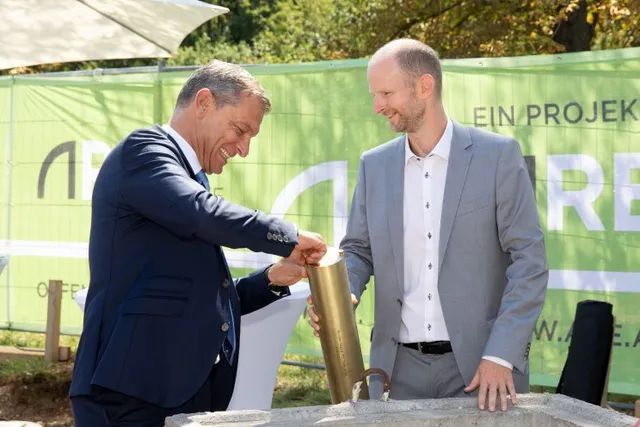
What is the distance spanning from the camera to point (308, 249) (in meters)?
3.08

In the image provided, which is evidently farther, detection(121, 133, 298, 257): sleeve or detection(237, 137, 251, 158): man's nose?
detection(237, 137, 251, 158): man's nose

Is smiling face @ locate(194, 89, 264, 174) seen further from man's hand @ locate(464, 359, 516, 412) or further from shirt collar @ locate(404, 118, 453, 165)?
man's hand @ locate(464, 359, 516, 412)

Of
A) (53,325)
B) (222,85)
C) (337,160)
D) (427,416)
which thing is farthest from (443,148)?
(53,325)

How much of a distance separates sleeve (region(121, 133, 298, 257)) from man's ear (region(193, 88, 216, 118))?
0.24 metres

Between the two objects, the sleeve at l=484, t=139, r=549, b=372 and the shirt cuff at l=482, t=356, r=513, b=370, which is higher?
the sleeve at l=484, t=139, r=549, b=372

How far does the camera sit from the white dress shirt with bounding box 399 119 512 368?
3.42 m

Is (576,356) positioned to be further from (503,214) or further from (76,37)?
(76,37)

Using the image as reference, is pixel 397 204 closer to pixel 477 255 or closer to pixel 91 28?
pixel 477 255

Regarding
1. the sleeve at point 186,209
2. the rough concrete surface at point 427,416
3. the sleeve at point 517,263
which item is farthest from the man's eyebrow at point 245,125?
the rough concrete surface at point 427,416

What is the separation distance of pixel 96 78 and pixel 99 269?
5.94 metres

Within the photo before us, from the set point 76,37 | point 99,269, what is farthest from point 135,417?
point 76,37

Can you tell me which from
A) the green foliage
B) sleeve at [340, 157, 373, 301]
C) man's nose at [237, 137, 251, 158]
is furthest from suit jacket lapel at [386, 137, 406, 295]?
the green foliage

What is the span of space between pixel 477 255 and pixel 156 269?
103 centimetres

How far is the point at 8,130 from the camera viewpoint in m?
9.16
